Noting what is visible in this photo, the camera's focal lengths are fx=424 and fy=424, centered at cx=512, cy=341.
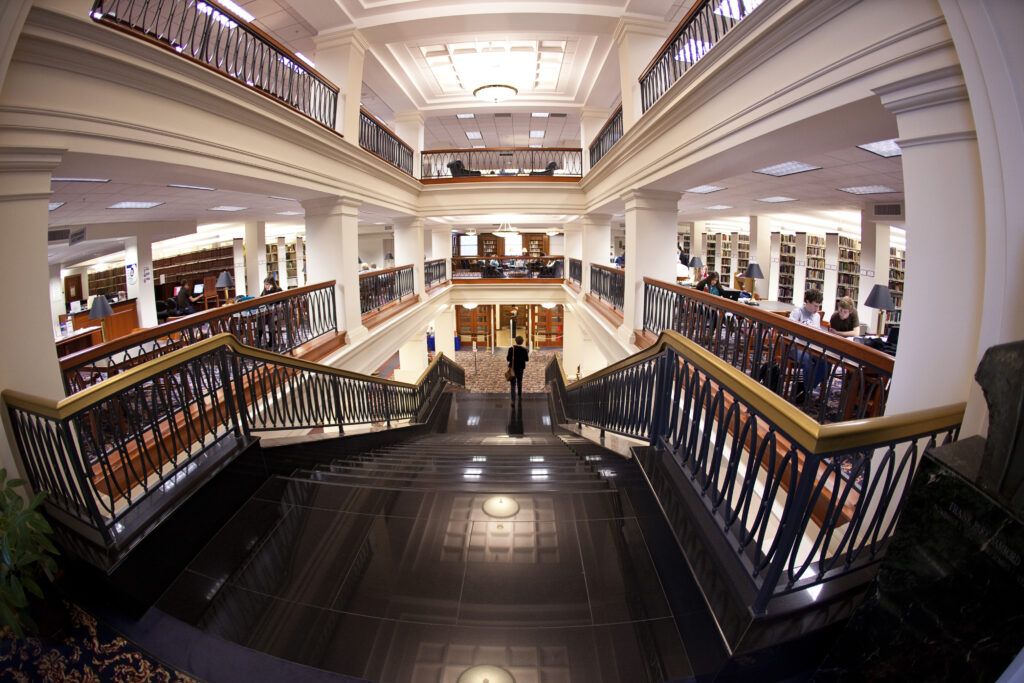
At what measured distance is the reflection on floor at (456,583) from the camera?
1.54m

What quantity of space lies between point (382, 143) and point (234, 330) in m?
5.16

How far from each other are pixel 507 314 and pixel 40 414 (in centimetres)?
1738

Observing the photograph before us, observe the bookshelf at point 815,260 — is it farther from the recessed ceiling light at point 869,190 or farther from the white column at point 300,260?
the white column at point 300,260

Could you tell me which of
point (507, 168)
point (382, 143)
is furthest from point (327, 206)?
point (507, 168)

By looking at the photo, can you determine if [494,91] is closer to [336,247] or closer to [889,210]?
[336,247]

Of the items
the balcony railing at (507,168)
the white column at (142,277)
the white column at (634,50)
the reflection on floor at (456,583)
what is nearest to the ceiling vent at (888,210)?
the white column at (634,50)

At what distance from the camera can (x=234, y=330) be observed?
4039 mm

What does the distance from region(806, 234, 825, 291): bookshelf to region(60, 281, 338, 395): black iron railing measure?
12.9 metres

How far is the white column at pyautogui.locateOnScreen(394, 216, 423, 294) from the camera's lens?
10.2 metres

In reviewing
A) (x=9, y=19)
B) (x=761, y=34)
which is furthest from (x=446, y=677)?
(x=761, y=34)

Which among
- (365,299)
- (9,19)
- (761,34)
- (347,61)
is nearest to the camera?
(9,19)

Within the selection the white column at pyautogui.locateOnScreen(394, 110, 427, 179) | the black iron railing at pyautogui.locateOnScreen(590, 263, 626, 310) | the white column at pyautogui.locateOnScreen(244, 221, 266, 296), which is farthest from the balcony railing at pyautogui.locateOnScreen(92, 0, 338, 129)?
the white column at pyautogui.locateOnScreen(244, 221, 266, 296)

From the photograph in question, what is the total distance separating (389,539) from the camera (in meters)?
2.17

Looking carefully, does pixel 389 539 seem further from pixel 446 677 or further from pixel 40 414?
pixel 40 414
